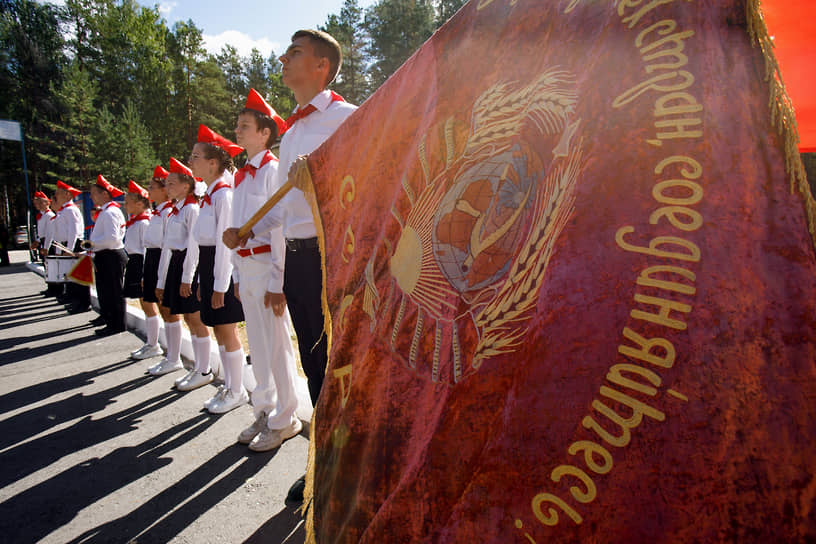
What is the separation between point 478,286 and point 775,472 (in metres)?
0.78

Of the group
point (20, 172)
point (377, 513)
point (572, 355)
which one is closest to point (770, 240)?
point (572, 355)

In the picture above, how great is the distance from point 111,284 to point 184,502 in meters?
5.51

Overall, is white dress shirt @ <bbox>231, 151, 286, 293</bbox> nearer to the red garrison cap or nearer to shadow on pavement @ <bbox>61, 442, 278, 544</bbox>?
shadow on pavement @ <bbox>61, 442, 278, 544</bbox>

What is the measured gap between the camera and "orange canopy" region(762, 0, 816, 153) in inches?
69.3

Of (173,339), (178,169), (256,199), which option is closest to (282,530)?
(256,199)

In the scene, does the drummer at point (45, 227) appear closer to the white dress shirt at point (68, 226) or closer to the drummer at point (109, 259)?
the white dress shirt at point (68, 226)

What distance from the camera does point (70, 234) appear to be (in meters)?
9.27

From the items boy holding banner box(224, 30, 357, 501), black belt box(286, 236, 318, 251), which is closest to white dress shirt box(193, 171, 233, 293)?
boy holding banner box(224, 30, 357, 501)

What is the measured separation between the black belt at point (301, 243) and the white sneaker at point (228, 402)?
2092mm

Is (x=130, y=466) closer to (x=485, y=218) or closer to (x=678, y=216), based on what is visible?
(x=485, y=218)

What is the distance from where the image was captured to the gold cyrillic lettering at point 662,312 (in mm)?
933

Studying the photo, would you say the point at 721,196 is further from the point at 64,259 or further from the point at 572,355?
the point at 64,259

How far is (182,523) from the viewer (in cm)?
245

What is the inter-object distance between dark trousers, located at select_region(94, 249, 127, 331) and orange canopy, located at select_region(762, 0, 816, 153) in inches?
312
